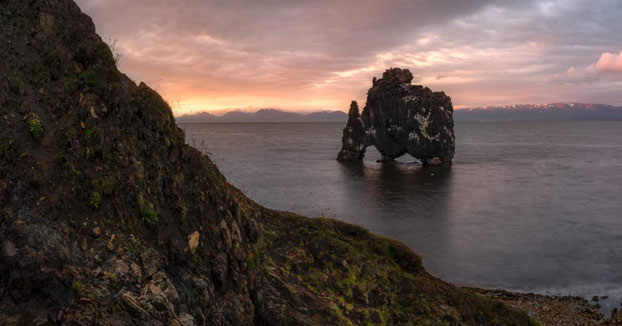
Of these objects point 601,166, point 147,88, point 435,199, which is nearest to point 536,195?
point 435,199

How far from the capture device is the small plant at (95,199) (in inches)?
334

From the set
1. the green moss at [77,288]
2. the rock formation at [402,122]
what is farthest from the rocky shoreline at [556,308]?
the rock formation at [402,122]

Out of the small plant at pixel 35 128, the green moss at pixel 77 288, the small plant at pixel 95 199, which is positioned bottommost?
the green moss at pixel 77 288

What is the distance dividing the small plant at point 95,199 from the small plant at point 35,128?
1.64 metres

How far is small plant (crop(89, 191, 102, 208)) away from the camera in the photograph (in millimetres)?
8484

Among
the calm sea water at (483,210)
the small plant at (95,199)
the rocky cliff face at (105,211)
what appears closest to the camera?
the rocky cliff face at (105,211)

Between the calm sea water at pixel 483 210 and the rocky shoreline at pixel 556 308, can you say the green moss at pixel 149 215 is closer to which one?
the calm sea water at pixel 483 210

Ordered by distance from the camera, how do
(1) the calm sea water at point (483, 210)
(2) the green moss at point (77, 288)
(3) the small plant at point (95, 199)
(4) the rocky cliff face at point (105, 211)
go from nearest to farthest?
(2) the green moss at point (77, 288) < (4) the rocky cliff face at point (105, 211) < (3) the small plant at point (95, 199) < (1) the calm sea water at point (483, 210)

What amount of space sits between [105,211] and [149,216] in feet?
3.44

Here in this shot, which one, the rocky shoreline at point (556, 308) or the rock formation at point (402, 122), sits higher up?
the rock formation at point (402, 122)

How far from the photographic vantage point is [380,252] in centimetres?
1838

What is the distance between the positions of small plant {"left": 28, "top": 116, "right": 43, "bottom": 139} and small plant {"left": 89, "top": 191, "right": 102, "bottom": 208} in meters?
1.64

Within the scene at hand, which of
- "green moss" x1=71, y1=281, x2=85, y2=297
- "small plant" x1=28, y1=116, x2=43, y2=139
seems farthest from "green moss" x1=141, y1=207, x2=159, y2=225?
"small plant" x1=28, y1=116, x2=43, y2=139

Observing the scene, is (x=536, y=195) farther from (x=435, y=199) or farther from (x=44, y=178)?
(x=44, y=178)
